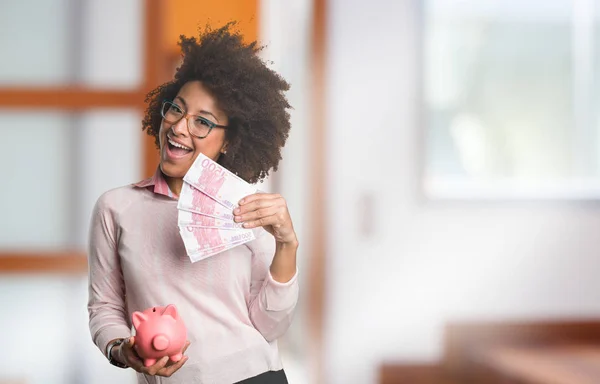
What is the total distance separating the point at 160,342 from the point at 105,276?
0.64 feet

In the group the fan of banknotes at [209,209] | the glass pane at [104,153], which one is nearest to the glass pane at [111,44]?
the glass pane at [104,153]

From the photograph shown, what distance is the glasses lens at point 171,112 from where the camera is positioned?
922 mm

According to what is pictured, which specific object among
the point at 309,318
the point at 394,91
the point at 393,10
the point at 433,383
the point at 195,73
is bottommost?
the point at 433,383

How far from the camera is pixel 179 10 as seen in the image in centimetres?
194

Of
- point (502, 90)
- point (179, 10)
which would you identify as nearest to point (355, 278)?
point (502, 90)

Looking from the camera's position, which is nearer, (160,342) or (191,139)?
(160,342)

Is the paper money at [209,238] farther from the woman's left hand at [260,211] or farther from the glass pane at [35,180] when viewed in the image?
the glass pane at [35,180]

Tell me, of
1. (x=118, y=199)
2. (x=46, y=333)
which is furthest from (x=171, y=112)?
(x=46, y=333)

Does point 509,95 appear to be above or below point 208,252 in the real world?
above

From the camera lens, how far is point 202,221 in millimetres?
866

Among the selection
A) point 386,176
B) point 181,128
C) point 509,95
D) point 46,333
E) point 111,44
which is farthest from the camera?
point 509,95

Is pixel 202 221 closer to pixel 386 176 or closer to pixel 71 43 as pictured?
pixel 71 43

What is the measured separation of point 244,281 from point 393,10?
2.02m

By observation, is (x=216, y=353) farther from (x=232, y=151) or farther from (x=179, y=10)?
(x=179, y=10)
